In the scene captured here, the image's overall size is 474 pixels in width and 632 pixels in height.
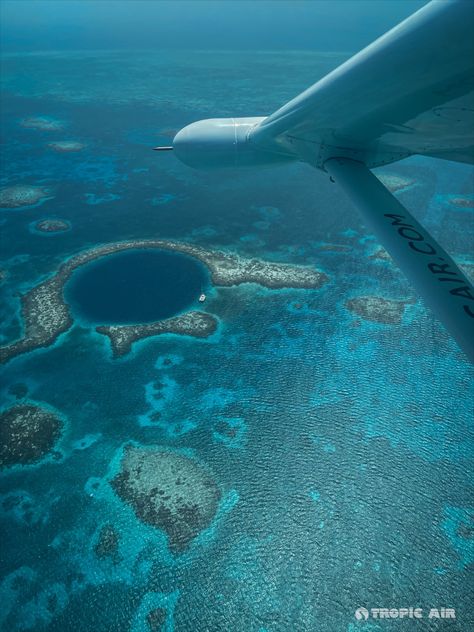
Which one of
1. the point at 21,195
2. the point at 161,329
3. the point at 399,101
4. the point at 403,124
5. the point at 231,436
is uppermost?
the point at 399,101

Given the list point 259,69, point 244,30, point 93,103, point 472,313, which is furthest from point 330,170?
point 244,30

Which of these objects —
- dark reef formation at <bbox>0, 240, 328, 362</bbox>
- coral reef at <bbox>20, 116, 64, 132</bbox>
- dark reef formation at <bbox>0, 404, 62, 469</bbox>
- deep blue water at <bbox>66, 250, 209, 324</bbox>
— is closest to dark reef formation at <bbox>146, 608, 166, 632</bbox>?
dark reef formation at <bbox>0, 404, 62, 469</bbox>

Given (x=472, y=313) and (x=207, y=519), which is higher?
(x=472, y=313)

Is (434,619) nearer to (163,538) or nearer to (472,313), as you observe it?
(163,538)

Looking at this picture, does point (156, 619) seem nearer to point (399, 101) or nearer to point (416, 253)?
point (416, 253)

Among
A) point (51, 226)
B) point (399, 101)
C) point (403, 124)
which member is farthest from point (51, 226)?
point (399, 101)

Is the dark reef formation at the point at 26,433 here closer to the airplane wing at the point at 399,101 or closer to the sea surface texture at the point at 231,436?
the sea surface texture at the point at 231,436

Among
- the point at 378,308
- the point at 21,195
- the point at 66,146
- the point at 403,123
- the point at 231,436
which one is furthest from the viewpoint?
the point at 66,146
